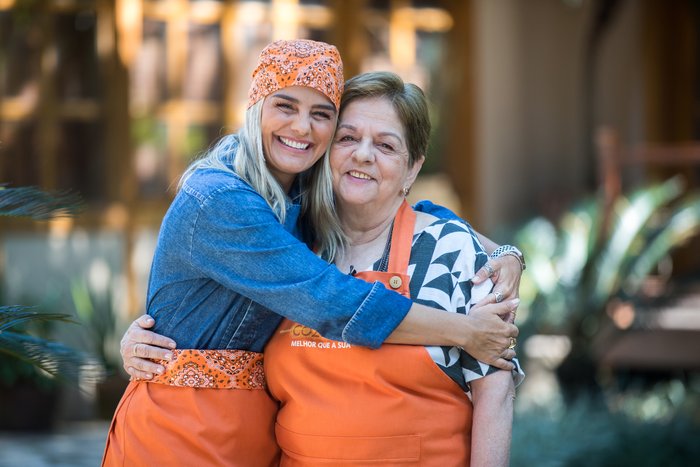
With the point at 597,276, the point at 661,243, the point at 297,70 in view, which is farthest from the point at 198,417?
the point at 661,243

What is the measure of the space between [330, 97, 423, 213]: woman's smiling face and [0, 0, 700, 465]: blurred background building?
11.8ft

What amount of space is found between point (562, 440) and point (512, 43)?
4517mm

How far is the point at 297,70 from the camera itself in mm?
2699

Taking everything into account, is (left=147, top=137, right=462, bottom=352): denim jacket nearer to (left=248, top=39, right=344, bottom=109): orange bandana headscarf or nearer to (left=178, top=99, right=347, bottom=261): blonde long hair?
(left=178, top=99, right=347, bottom=261): blonde long hair

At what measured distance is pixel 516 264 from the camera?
282 centimetres

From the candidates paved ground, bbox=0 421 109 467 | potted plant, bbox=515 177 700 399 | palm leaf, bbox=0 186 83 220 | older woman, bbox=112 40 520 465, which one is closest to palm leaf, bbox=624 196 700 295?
potted plant, bbox=515 177 700 399

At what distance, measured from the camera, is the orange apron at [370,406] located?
257cm

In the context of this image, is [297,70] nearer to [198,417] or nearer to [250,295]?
[250,295]

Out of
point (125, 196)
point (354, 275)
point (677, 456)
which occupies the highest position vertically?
point (354, 275)

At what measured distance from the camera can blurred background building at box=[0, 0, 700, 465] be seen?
21.4 feet

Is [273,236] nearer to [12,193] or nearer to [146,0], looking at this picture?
[12,193]

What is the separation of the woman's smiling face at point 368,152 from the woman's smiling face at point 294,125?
0.21 feet

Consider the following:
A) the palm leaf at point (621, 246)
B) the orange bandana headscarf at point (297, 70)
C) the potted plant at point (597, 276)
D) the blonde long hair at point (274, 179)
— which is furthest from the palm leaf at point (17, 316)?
the palm leaf at point (621, 246)

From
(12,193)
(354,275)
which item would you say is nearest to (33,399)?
(12,193)
